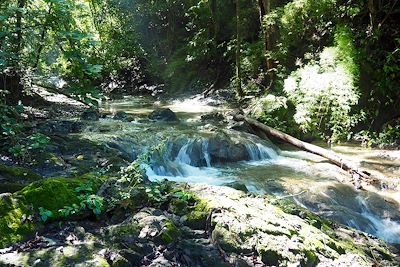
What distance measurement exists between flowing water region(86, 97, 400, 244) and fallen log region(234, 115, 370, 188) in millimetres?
182

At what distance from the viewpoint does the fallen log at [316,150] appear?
8.01 m

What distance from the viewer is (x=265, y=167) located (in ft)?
29.2

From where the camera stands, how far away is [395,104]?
11.0m

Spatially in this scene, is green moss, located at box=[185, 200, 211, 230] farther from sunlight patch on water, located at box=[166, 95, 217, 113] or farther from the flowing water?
sunlight patch on water, located at box=[166, 95, 217, 113]

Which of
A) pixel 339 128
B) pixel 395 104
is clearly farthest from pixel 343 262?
pixel 395 104

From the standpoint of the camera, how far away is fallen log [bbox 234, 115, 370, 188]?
26.3 ft

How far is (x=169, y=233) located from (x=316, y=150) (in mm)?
6853

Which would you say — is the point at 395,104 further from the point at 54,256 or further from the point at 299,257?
the point at 54,256

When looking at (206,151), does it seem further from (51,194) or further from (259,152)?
(51,194)

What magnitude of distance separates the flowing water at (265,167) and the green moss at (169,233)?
2490 millimetres

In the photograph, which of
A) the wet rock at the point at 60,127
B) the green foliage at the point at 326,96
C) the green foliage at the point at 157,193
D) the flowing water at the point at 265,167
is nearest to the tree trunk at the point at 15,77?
the wet rock at the point at 60,127

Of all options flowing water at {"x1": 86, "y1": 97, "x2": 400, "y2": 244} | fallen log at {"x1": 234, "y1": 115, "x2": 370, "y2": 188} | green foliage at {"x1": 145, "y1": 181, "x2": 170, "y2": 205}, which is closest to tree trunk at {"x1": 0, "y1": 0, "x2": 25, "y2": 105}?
flowing water at {"x1": 86, "y1": 97, "x2": 400, "y2": 244}

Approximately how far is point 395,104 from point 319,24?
4.05 meters

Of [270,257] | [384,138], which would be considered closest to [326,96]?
[384,138]
